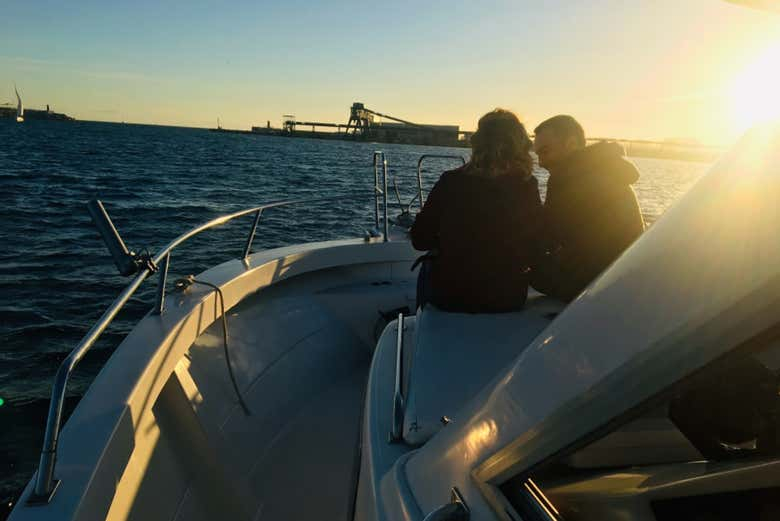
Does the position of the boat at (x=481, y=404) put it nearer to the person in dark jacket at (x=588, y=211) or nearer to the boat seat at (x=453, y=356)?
→ the boat seat at (x=453, y=356)

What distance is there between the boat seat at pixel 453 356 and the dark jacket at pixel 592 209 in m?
0.28

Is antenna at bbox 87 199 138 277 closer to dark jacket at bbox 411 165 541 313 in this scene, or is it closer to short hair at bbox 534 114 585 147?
dark jacket at bbox 411 165 541 313

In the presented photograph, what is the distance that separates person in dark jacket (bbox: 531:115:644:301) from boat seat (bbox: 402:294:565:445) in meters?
0.24

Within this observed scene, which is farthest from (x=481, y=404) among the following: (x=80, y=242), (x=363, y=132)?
(x=363, y=132)

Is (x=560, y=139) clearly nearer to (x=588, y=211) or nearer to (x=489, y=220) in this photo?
(x=588, y=211)

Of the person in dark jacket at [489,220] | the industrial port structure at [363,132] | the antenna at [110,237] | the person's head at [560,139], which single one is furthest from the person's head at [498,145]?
the industrial port structure at [363,132]

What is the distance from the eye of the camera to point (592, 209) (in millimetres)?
2211

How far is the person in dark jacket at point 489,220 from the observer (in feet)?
6.88

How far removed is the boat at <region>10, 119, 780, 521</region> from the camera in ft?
1.74

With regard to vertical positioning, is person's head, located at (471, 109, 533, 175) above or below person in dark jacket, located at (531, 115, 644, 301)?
above

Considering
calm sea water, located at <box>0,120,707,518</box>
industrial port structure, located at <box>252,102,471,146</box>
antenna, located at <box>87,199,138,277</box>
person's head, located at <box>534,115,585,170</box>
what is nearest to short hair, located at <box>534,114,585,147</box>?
person's head, located at <box>534,115,585,170</box>

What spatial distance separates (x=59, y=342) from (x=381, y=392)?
5587mm

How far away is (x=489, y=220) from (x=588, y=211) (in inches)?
17.5

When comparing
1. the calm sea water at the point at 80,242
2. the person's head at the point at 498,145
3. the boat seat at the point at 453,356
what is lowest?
the calm sea water at the point at 80,242
